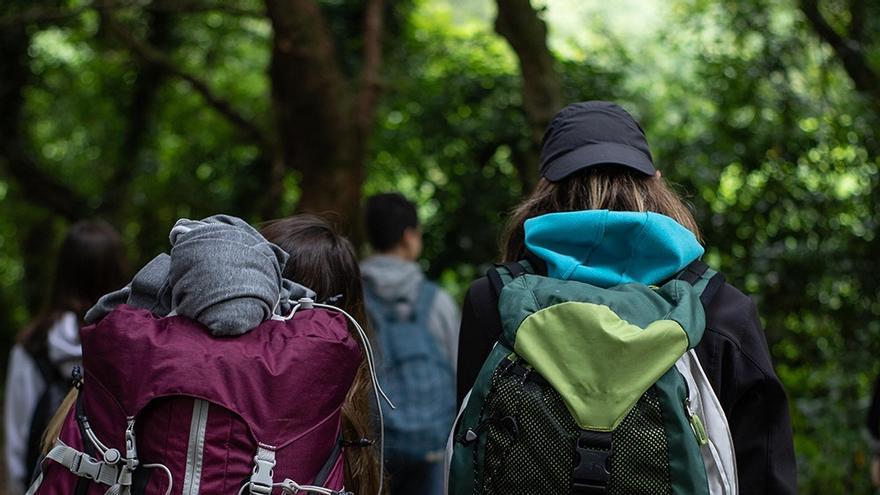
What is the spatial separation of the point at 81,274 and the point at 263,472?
1.90 metres

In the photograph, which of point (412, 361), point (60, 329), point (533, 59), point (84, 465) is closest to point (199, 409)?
point (84, 465)

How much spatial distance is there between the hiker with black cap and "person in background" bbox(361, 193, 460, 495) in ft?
5.67

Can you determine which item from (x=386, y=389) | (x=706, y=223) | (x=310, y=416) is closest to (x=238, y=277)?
(x=310, y=416)

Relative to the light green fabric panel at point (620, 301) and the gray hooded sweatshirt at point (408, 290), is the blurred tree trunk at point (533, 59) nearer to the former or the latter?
the gray hooded sweatshirt at point (408, 290)

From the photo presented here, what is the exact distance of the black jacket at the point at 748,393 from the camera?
2.18 meters

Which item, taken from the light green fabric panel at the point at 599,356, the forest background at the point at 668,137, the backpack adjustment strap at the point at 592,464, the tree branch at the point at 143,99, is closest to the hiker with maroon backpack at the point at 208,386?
the light green fabric panel at the point at 599,356

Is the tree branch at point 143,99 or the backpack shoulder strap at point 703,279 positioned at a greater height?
the backpack shoulder strap at point 703,279

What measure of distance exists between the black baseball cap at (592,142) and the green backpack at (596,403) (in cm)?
33

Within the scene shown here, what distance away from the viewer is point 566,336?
2.09 metres

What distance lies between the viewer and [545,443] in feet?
6.70

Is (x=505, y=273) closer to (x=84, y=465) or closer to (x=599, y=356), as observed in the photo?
(x=599, y=356)

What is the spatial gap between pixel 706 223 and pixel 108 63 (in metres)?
5.94

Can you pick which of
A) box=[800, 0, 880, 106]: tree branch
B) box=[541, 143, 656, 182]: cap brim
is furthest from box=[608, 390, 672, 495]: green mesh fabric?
box=[800, 0, 880, 106]: tree branch

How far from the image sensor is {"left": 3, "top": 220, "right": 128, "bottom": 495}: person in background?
11.8 ft
